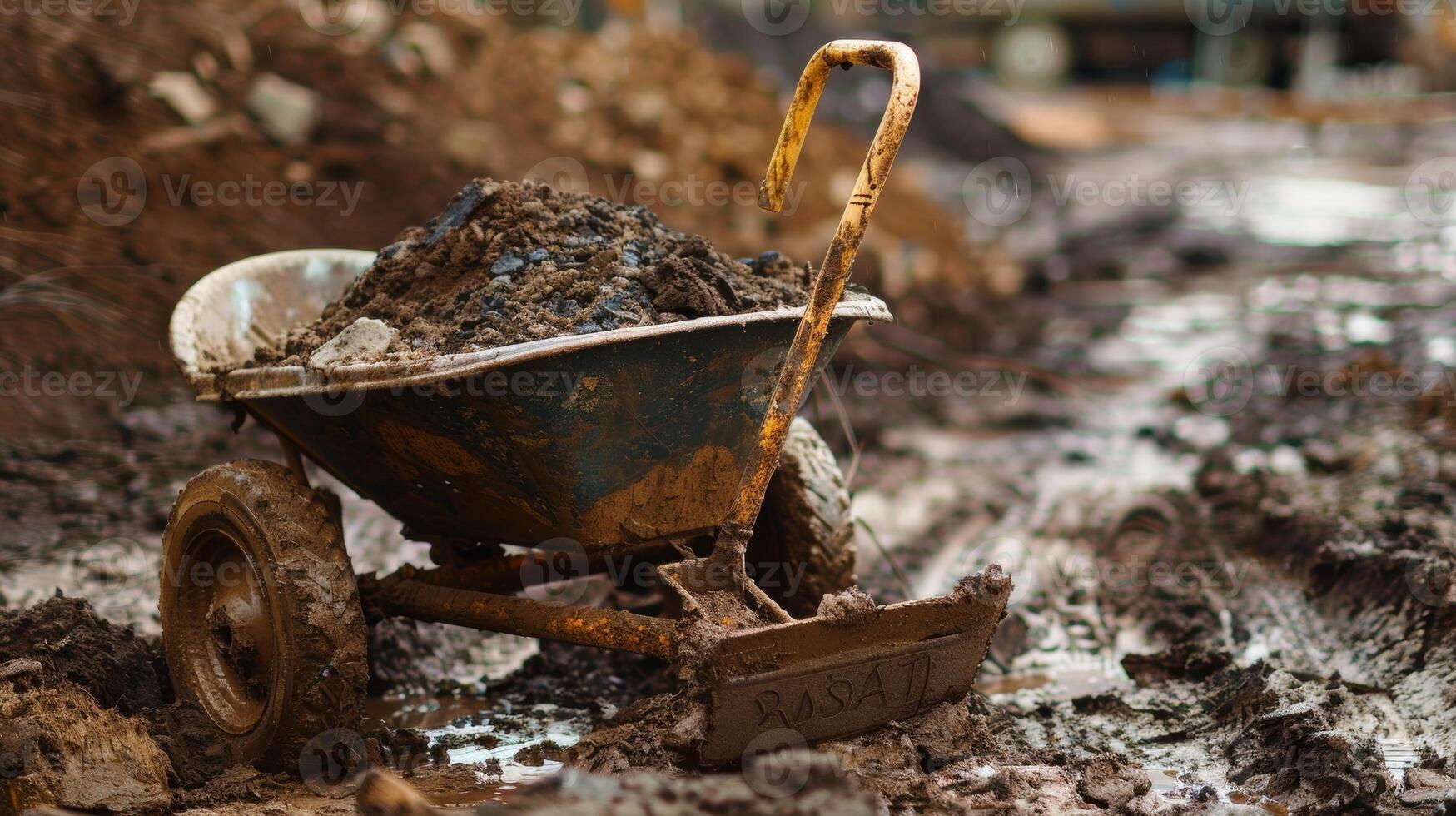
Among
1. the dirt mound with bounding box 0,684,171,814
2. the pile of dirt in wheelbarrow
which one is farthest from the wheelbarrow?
the dirt mound with bounding box 0,684,171,814

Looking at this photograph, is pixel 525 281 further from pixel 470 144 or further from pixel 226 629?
pixel 470 144

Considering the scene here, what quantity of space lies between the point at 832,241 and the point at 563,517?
2.89 ft

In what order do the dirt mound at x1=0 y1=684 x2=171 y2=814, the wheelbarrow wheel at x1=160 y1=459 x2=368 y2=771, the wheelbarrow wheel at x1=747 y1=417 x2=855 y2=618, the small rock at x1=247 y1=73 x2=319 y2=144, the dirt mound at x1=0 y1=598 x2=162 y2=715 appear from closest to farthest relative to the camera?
1. the dirt mound at x1=0 y1=684 x2=171 y2=814
2. the wheelbarrow wheel at x1=160 y1=459 x2=368 y2=771
3. the dirt mound at x1=0 y1=598 x2=162 y2=715
4. the wheelbarrow wheel at x1=747 y1=417 x2=855 y2=618
5. the small rock at x1=247 y1=73 x2=319 y2=144

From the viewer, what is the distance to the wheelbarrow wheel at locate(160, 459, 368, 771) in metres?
3.01

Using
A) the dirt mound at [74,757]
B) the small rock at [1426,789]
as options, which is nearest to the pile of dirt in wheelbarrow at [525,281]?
the dirt mound at [74,757]

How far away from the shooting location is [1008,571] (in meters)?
4.84

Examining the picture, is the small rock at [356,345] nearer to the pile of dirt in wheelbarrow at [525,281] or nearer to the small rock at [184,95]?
the pile of dirt in wheelbarrow at [525,281]

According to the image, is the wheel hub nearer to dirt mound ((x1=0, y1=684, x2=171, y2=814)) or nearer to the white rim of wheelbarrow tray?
dirt mound ((x1=0, y1=684, x2=171, y2=814))

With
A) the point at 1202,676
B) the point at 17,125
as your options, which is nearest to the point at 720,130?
the point at 17,125

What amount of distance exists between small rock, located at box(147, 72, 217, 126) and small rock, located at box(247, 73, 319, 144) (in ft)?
0.82

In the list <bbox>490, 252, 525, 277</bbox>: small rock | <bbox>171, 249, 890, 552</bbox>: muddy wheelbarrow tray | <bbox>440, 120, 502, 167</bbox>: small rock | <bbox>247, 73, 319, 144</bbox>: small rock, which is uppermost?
<bbox>247, 73, 319, 144</bbox>: small rock

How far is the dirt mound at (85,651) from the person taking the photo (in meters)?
3.28

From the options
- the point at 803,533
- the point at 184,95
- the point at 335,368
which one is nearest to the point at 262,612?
the point at 335,368

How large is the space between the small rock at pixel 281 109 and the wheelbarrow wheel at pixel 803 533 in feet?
14.5
